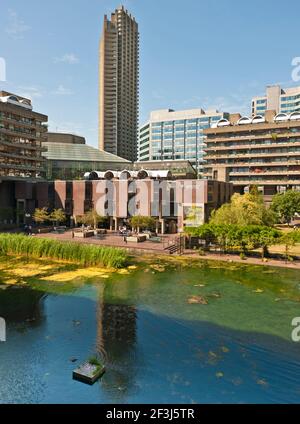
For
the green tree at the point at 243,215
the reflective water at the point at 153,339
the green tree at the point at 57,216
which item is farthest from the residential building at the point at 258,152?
the reflective water at the point at 153,339

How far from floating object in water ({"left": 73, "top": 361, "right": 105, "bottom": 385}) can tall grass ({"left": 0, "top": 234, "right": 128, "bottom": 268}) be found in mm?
22266

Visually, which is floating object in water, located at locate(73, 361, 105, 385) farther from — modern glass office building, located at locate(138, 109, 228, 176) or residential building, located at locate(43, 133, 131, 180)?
modern glass office building, located at locate(138, 109, 228, 176)

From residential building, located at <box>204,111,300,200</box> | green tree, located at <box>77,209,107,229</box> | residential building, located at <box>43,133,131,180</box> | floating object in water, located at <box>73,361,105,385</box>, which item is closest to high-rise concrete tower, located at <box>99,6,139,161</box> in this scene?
residential building, located at <box>43,133,131,180</box>

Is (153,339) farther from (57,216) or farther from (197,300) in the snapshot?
(57,216)

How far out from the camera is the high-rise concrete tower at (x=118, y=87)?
176 meters

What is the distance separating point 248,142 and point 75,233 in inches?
2388

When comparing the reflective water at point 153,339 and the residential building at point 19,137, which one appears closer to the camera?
the reflective water at point 153,339

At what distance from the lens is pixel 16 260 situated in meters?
43.4

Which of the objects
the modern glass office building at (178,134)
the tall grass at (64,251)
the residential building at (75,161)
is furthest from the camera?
the modern glass office building at (178,134)

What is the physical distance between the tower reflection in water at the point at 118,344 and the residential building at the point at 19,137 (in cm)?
5486

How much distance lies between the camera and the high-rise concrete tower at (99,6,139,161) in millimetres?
176250

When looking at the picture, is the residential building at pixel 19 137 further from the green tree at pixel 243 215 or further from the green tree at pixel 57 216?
the green tree at pixel 243 215

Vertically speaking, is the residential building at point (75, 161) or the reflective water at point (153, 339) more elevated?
the residential building at point (75, 161)
